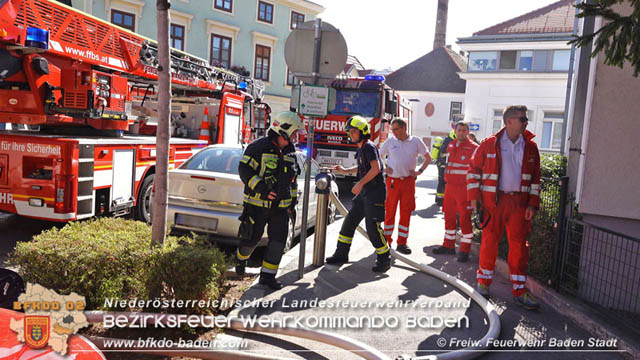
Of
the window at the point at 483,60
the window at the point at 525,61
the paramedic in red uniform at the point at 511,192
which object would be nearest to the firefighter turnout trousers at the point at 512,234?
A: the paramedic in red uniform at the point at 511,192

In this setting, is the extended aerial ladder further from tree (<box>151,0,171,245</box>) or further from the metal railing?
the metal railing

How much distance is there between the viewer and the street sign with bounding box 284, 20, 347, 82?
17.4 ft

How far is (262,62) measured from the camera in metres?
32.2

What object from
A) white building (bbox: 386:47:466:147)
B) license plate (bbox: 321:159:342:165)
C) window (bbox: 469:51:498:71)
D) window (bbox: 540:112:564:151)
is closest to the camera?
license plate (bbox: 321:159:342:165)

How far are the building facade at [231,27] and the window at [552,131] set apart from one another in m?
16.1

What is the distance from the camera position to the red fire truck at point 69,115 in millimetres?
6152

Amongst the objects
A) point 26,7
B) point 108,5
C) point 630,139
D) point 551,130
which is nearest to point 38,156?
point 26,7

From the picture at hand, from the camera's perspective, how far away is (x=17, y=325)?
2223 mm

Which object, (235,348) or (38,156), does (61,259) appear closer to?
(235,348)

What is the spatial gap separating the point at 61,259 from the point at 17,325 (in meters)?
1.48

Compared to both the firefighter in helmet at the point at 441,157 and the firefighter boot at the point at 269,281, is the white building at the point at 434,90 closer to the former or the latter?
the firefighter in helmet at the point at 441,157

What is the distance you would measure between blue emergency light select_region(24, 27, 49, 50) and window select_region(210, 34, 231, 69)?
2362cm

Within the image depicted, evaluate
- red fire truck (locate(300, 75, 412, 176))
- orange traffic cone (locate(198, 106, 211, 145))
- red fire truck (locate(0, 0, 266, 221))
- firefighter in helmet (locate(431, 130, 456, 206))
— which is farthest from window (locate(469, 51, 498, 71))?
red fire truck (locate(0, 0, 266, 221))

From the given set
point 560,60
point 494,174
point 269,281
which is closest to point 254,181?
point 269,281
